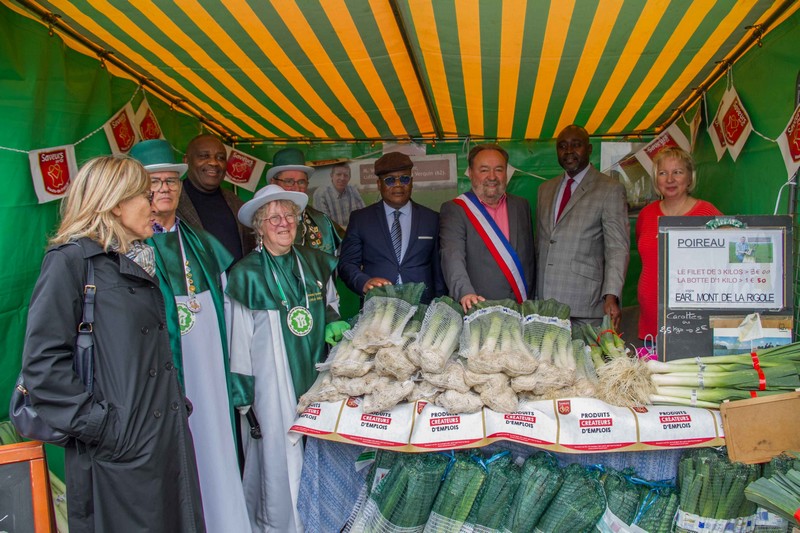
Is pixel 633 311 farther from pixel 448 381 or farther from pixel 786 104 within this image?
pixel 448 381

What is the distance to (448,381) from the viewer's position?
2635 mm

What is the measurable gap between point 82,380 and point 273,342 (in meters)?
1.16

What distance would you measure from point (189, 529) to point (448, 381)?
1.23 m

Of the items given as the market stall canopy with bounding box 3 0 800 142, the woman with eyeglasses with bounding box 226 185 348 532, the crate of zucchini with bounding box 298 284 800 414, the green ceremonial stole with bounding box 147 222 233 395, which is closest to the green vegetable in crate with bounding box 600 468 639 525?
the crate of zucchini with bounding box 298 284 800 414

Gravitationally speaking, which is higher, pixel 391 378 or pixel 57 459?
pixel 391 378

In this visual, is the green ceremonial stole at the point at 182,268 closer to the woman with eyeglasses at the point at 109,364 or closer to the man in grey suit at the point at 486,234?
the woman with eyeglasses at the point at 109,364

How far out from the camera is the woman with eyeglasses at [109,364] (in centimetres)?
195

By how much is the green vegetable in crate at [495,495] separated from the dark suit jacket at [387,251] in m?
1.76

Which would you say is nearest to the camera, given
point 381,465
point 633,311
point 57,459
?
point 381,465

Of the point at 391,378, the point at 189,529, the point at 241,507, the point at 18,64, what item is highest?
the point at 18,64

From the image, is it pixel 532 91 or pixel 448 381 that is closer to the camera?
pixel 448 381

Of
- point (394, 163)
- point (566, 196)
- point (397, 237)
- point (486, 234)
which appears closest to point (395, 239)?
point (397, 237)

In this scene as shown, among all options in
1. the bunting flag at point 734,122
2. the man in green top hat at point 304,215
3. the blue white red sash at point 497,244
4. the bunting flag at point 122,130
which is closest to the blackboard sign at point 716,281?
the bunting flag at point 734,122

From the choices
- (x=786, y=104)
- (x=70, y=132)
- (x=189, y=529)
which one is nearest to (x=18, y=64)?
(x=70, y=132)
